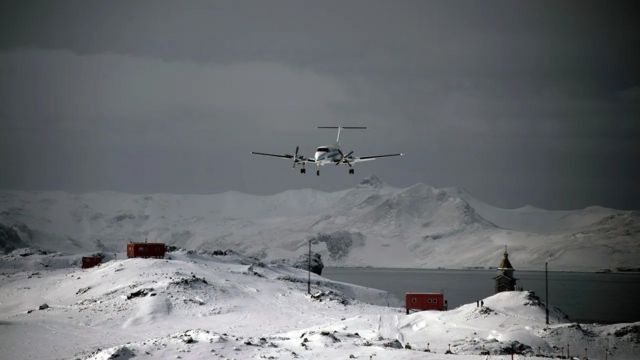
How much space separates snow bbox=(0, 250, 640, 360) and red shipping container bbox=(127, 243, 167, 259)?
18.7 feet

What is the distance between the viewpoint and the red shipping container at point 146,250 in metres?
150

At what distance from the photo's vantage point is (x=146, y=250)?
5955 inches

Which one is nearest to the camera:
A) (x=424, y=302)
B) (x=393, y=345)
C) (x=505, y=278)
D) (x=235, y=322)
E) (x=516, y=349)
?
(x=393, y=345)

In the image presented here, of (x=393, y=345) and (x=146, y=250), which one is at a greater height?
(x=146, y=250)

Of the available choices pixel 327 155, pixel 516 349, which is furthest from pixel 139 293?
pixel 516 349

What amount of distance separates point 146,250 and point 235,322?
51.9m

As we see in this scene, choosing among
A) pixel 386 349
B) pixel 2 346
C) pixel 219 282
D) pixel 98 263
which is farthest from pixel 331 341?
pixel 98 263

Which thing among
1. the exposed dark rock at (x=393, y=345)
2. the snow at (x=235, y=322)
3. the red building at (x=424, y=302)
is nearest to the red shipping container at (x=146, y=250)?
the snow at (x=235, y=322)

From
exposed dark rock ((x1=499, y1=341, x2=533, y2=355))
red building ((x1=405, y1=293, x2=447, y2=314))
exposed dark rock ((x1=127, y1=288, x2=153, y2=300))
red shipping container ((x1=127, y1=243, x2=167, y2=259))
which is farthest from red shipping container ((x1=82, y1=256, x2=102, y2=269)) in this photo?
exposed dark rock ((x1=499, y1=341, x2=533, y2=355))

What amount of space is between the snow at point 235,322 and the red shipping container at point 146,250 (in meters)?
5.71

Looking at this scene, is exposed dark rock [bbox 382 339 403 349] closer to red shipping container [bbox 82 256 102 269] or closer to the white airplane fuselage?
the white airplane fuselage

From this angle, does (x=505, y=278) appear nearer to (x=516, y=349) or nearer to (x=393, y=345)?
(x=516, y=349)

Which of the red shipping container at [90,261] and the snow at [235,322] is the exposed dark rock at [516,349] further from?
the red shipping container at [90,261]

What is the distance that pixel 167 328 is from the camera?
100938 millimetres
